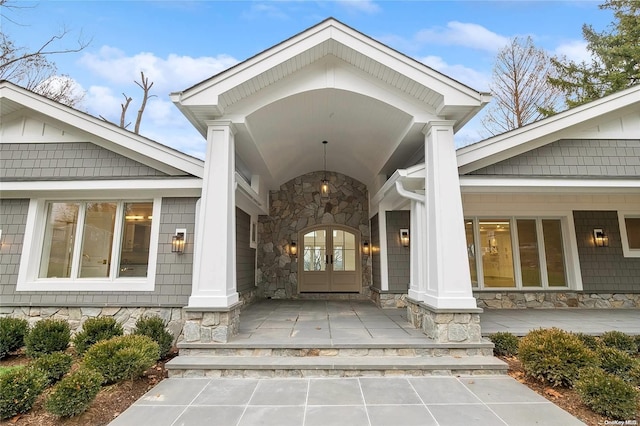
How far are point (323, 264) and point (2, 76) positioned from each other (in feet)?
35.9

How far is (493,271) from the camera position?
7324 millimetres

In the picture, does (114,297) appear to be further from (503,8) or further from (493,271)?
(503,8)

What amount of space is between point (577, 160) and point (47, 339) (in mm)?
8632

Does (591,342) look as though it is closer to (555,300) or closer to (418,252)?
(418,252)

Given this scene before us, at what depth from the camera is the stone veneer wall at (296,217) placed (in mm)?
8906

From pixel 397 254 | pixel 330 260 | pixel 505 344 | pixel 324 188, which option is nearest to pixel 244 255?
pixel 324 188

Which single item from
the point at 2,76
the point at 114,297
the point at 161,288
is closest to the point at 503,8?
the point at 161,288

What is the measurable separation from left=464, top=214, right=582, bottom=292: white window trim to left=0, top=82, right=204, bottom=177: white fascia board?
627cm

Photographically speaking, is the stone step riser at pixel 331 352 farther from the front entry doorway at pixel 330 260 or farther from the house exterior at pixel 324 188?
the front entry doorway at pixel 330 260

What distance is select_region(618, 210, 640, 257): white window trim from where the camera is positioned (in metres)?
7.01

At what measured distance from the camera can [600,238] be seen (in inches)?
276

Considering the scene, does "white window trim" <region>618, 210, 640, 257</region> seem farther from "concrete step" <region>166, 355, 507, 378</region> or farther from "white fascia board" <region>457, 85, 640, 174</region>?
"concrete step" <region>166, 355, 507, 378</region>

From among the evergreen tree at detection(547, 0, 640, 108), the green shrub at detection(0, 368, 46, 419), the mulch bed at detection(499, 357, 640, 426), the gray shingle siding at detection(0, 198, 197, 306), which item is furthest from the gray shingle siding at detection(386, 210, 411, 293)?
the evergreen tree at detection(547, 0, 640, 108)

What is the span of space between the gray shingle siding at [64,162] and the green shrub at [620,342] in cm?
718
